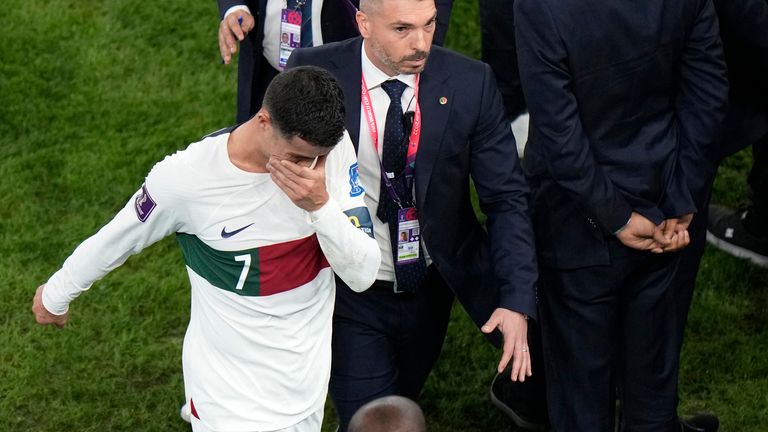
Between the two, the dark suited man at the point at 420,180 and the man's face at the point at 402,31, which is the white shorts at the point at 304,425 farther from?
A: the man's face at the point at 402,31

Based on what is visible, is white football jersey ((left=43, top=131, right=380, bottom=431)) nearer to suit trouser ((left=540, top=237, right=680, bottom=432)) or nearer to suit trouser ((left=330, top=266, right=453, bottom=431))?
suit trouser ((left=330, top=266, right=453, bottom=431))

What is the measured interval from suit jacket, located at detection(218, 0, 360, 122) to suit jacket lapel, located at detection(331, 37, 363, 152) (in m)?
0.84

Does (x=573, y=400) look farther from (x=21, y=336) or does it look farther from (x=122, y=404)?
(x=21, y=336)

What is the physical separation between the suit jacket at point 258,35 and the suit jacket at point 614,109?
114 cm

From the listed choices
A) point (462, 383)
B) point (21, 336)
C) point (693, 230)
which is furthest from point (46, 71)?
point (693, 230)

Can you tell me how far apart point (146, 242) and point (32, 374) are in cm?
222

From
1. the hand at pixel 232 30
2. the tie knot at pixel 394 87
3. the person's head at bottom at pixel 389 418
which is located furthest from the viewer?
the hand at pixel 232 30

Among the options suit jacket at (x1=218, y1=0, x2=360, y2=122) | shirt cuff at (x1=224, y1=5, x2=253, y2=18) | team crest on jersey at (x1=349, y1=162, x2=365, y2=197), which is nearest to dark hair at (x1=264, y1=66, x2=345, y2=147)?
team crest on jersey at (x1=349, y1=162, x2=365, y2=197)

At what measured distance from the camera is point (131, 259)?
286 inches

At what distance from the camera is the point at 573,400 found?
542 centimetres

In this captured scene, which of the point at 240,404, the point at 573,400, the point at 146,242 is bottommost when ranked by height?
the point at 573,400

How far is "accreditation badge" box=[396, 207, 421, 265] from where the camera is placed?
4887 millimetres

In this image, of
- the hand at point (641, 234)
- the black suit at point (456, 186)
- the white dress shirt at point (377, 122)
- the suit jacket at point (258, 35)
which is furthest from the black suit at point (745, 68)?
the suit jacket at point (258, 35)

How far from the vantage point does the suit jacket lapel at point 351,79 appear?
480 centimetres
